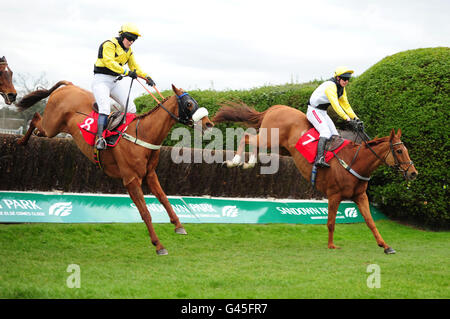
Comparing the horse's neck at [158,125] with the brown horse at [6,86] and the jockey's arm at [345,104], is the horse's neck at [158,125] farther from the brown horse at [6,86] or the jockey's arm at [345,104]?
the jockey's arm at [345,104]

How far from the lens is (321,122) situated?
28.1 feet

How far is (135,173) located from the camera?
276 inches

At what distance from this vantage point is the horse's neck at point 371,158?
8120 mm

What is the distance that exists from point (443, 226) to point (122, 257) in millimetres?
8051

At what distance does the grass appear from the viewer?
195 inches

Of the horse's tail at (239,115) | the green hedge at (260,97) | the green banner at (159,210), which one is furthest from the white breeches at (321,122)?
the green hedge at (260,97)

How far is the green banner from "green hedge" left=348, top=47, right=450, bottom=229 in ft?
3.38

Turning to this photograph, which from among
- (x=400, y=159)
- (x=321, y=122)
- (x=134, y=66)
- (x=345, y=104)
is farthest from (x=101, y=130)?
(x=400, y=159)

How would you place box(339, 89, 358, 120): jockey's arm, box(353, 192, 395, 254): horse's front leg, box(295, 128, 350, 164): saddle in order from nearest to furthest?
1. box(353, 192, 395, 254): horse's front leg
2. box(295, 128, 350, 164): saddle
3. box(339, 89, 358, 120): jockey's arm

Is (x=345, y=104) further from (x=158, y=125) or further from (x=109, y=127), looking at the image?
(x=109, y=127)

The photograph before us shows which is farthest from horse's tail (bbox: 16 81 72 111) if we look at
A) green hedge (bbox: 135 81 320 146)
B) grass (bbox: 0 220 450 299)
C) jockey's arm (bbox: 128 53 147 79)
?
green hedge (bbox: 135 81 320 146)

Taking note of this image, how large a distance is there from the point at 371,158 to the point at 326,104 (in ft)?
4.20

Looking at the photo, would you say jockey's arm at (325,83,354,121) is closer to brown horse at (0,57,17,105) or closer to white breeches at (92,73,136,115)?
white breeches at (92,73,136,115)
